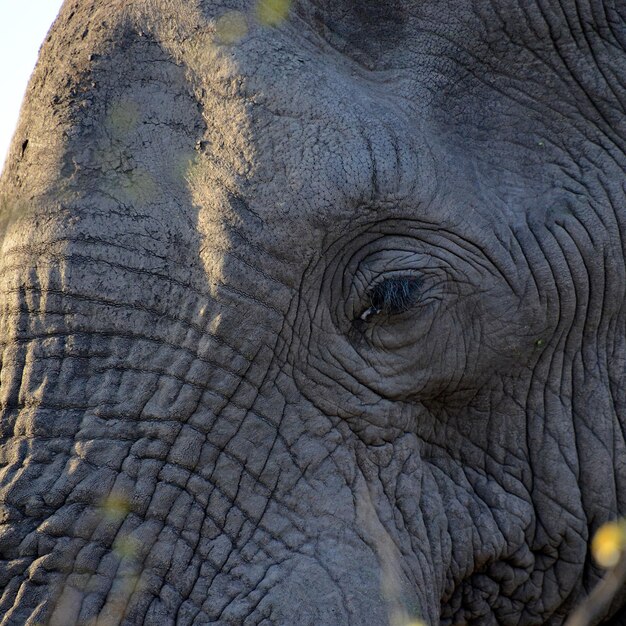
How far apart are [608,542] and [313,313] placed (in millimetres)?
1201

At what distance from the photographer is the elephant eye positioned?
3027 mm

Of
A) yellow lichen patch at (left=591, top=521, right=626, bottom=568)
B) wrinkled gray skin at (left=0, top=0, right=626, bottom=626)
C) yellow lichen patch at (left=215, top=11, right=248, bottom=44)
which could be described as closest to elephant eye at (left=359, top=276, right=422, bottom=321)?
wrinkled gray skin at (left=0, top=0, right=626, bottom=626)

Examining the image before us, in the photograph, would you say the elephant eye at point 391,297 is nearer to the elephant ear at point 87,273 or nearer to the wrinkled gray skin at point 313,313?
the wrinkled gray skin at point 313,313

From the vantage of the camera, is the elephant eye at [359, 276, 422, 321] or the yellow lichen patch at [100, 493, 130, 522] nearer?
the yellow lichen patch at [100, 493, 130, 522]

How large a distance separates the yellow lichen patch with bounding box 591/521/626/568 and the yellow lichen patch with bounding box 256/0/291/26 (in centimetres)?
181

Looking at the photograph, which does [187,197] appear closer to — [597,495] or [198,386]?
[198,386]

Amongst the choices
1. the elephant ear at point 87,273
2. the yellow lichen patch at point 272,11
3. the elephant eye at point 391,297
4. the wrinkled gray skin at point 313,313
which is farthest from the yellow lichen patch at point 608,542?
the yellow lichen patch at point 272,11

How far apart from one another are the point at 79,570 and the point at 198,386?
554 millimetres

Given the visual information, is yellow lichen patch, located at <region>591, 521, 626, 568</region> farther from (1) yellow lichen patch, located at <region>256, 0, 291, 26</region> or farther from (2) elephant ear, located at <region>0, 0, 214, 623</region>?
(1) yellow lichen patch, located at <region>256, 0, 291, 26</region>

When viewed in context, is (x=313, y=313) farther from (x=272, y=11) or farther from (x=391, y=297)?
(x=272, y=11)

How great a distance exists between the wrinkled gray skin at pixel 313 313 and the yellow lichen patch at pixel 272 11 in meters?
0.04

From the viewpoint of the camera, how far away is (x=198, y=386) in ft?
9.50

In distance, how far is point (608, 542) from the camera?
337 centimetres

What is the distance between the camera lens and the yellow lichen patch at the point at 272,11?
9.98ft
